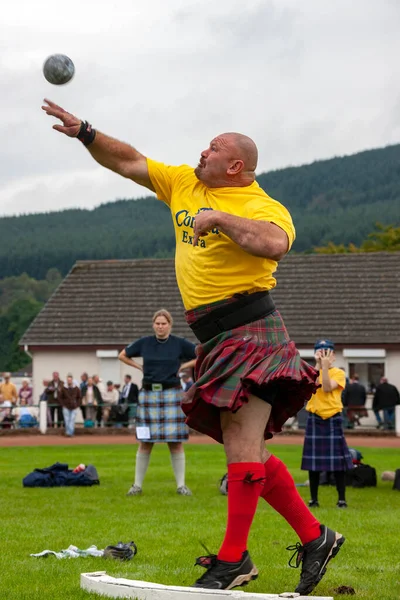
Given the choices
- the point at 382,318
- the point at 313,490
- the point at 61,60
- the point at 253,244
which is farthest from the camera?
the point at 382,318

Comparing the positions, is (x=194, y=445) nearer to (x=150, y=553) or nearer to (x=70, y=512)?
(x=70, y=512)

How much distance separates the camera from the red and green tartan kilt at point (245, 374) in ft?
17.9

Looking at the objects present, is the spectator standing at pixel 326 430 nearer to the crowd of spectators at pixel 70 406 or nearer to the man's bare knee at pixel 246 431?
the man's bare knee at pixel 246 431

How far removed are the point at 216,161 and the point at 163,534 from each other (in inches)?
151

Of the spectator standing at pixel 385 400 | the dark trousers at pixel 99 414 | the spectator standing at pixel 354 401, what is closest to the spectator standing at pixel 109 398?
the dark trousers at pixel 99 414

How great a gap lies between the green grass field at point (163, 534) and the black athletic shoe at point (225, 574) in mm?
476

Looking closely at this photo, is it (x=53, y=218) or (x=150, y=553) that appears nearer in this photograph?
(x=150, y=553)

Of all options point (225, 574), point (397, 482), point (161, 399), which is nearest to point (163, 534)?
point (225, 574)

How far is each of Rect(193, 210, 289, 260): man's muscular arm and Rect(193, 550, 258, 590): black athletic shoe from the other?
4.80 ft

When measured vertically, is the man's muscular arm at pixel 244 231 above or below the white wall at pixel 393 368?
below

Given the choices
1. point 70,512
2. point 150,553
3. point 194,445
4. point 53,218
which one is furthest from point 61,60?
point 53,218

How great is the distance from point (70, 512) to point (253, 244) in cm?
617

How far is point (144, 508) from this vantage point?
11219mm

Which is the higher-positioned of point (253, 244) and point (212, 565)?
point (253, 244)
